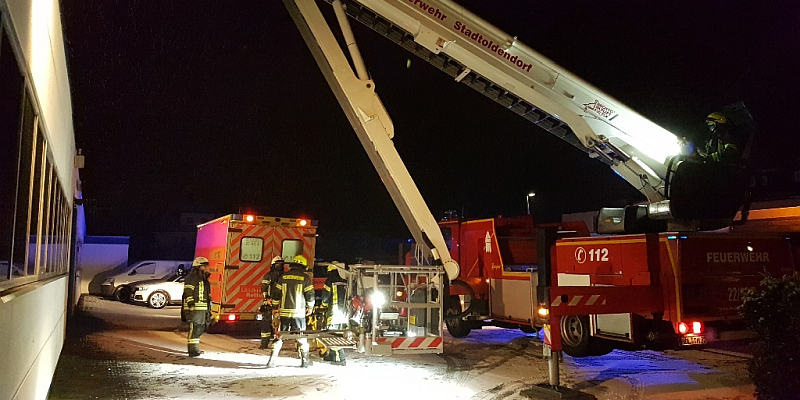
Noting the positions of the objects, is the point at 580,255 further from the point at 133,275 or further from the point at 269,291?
the point at 133,275

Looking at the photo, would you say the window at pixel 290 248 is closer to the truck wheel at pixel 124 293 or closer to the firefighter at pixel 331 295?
the firefighter at pixel 331 295

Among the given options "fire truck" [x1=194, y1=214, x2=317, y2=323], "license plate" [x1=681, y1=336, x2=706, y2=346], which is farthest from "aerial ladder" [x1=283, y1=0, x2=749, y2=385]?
"fire truck" [x1=194, y1=214, x2=317, y2=323]

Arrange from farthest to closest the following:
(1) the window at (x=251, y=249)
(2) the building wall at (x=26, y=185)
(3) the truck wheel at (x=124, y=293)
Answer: (3) the truck wheel at (x=124, y=293) → (1) the window at (x=251, y=249) → (2) the building wall at (x=26, y=185)

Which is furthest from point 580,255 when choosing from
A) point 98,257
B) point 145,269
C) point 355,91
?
point 98,257

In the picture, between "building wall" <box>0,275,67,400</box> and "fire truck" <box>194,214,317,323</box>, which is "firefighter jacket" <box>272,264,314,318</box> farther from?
"building wall" <box>0,275,67,400</box>

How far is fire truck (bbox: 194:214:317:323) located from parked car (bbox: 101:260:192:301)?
8.99 m

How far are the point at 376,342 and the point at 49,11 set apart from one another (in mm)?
5541

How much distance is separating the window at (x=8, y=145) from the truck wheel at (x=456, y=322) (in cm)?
969

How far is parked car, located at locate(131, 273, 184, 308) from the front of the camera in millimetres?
18203

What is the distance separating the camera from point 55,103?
5117 millimetres

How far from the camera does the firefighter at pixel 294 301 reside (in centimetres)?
874

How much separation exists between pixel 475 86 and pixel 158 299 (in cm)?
1317

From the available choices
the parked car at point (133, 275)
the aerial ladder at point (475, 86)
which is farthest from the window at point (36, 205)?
the parked car at point (133, 275)

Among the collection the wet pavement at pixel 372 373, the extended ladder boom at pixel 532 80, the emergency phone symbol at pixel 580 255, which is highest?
the extended ladder boom at pixel 532 80
